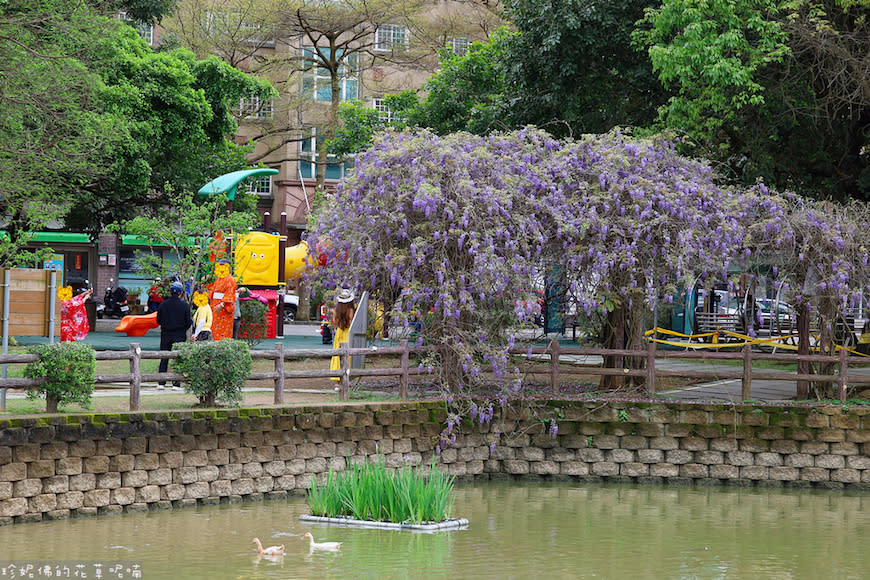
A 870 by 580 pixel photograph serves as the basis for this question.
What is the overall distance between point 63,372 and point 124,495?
1.60 metres

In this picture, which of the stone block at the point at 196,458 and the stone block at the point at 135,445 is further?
the stone block at the point at 196,458

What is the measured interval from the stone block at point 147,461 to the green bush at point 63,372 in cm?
95

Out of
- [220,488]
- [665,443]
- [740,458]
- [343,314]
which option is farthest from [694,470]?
[220,488]

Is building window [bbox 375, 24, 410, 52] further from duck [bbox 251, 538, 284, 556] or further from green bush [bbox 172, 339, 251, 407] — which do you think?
duck [bbox 251, 538, 284, 556]

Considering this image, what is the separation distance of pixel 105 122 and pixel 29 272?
1008 cm

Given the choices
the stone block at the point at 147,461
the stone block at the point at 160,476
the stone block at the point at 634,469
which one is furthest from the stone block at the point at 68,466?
the stone block at the point at 634,469

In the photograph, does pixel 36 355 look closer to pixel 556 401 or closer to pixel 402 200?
pixel 402 200

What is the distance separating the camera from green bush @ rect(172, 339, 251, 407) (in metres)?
13.9

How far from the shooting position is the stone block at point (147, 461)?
1324 centimetres

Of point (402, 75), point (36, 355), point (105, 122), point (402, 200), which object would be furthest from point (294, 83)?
point (36, 355)

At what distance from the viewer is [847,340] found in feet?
62.8

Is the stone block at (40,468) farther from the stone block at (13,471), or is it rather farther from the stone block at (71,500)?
the stone block at (71,500)

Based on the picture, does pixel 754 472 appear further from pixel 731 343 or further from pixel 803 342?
pixel 731 343

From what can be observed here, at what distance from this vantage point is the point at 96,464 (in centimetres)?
1279
